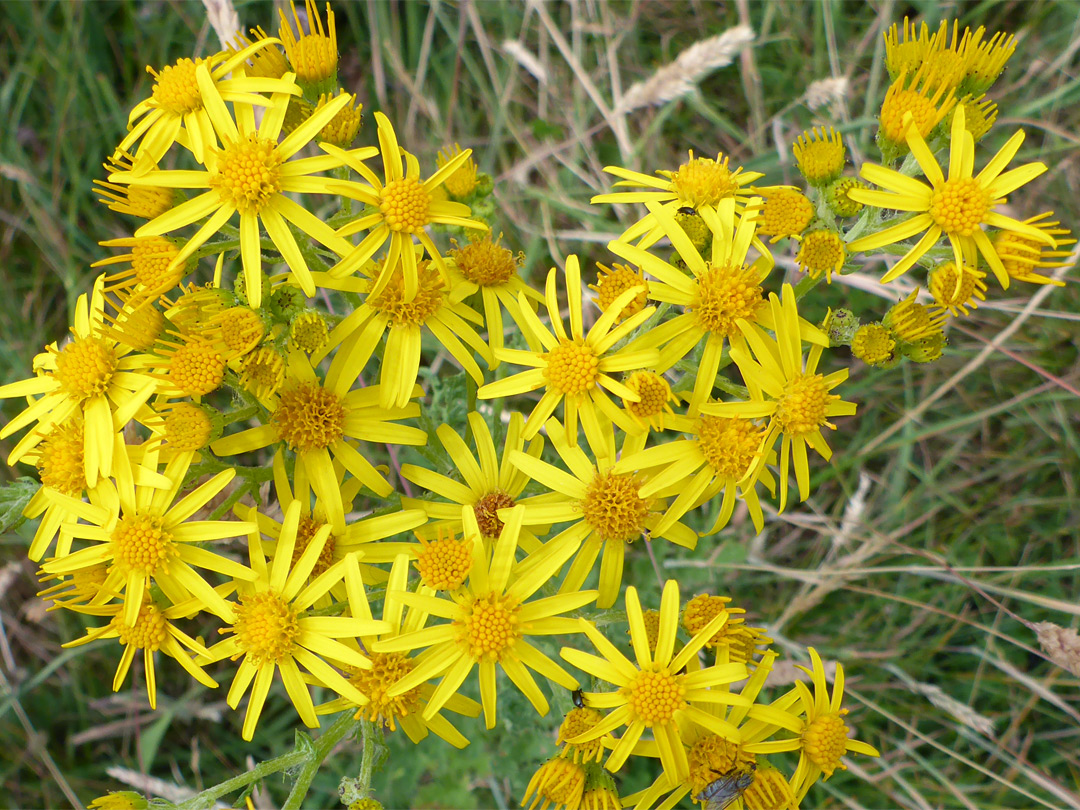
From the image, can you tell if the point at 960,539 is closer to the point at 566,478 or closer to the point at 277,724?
the point at 566,478

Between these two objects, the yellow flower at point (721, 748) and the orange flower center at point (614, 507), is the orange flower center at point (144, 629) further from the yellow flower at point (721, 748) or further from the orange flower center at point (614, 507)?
the yellow flower at point (721, 748)

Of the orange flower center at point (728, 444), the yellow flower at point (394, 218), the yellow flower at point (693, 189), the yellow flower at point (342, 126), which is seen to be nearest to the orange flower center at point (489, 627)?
the orange flower center at point (728, 444)

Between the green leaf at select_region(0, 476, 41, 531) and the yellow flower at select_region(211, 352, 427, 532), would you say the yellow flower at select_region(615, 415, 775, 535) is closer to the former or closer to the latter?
the yellow flower at select_region(211, 352, 427, 532)

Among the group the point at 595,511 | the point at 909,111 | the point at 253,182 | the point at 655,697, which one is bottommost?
the point at 655,697

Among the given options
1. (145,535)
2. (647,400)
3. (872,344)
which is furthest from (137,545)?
(872,344)

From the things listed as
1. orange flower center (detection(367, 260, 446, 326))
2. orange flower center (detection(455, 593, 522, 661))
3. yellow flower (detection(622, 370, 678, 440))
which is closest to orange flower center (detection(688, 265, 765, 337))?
yellow flower (detection(622, 370, 678, 440))

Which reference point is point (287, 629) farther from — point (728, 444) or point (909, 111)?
point (909, 111)
